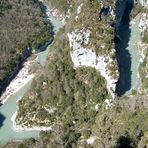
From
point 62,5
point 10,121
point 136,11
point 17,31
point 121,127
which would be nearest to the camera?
point 121,127

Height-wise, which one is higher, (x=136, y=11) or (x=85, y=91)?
(x=136, y=11)

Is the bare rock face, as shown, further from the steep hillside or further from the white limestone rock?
the steep hillside

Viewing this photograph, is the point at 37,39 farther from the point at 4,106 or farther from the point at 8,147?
the point at 8,147

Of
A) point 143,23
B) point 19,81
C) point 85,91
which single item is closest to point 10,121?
point 85,91

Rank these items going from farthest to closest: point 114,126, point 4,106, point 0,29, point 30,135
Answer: point 0,29 < point 4,106 < point 30,135 < point 114,126

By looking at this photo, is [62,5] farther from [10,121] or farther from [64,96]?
[10,121]

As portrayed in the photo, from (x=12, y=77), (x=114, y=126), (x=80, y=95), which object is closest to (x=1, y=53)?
(x=12, y=77)

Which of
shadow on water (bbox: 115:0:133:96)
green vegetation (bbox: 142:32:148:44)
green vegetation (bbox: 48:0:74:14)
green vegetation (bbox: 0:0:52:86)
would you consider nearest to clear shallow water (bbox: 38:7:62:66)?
green vegetation (bbox: 0:0:52:86)
